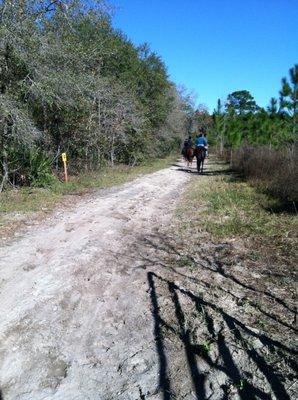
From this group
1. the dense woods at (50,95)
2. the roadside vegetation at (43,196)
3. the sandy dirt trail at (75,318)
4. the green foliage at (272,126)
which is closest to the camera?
the sandy dirt trail at (75,318)

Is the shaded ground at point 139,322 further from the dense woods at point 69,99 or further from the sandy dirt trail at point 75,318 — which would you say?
the dense woods at point 69,99

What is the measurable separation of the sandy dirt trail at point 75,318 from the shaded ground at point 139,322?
0.04 ft

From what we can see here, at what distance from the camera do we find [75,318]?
4508mm

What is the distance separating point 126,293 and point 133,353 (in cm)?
128

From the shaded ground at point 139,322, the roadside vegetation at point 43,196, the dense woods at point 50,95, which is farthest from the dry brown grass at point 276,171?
the dense woods at point 50,95

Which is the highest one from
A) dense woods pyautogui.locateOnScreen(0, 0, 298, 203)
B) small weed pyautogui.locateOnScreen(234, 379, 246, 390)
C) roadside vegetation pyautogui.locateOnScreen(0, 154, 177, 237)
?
dense woods pyautogui.locateOnScreen(0, 0, 298, 203)

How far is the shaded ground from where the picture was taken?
346cm

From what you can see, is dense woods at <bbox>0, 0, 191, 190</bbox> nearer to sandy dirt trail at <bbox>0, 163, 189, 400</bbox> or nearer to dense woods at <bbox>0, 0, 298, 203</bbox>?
dense woods at <bbox>0, 0, 298, 203</bbox>

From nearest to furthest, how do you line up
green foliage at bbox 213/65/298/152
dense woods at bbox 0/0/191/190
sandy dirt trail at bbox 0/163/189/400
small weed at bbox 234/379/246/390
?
small weed at bbox 234/379/246/390, sandy dirt trail at bbox 0/163/189/400, dense woods at bbox 0/0/191/190, green foliage at bbox 213/65/298/152

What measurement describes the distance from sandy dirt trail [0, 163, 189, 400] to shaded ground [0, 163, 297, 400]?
12 millimetres

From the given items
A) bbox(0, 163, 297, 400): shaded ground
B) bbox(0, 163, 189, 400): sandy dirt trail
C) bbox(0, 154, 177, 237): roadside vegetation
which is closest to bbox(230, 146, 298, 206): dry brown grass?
bbox(0, 163, 297, 400): shaded ground

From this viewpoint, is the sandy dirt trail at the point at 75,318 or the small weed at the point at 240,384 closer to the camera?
the small weed at the point at 240,384

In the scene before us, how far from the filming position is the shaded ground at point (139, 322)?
3.46m

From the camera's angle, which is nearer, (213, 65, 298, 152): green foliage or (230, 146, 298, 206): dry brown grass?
(230, 146, 298, 206): dry brown grass
